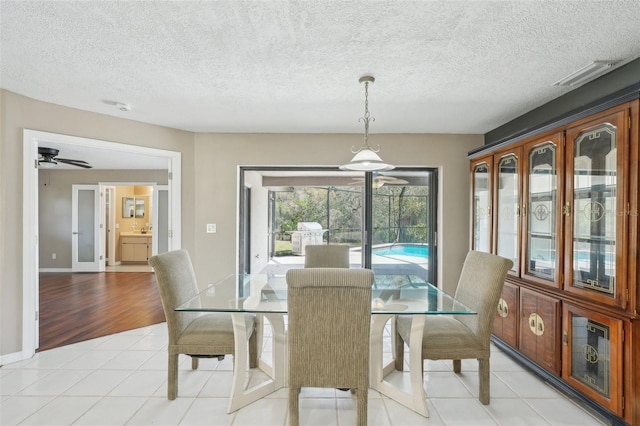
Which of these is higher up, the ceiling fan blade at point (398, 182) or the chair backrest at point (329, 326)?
the ceiling fan blade at point (398, 182)

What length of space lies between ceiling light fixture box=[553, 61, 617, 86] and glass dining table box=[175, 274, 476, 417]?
6.02 ft

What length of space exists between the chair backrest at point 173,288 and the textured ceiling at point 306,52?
1349 mm

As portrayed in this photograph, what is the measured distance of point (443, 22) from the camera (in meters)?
1.71

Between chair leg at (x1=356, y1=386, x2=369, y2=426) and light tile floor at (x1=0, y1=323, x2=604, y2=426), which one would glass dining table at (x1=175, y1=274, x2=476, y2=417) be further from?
chair leg at (x1=356, y1=386, x2=369, y2=426)

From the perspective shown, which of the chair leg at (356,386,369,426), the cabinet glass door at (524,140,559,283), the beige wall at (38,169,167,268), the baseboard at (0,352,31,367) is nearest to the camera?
the chair leg at (356,386,369,426)

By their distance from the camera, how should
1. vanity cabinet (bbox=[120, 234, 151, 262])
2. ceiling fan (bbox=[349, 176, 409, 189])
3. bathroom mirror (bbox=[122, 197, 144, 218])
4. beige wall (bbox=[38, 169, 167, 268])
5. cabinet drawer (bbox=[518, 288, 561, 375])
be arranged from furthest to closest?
bathroom mirror (bbox=[122, 197, 144, 218]), vanity cabinet (bbox=[120, 234, 151, 262]), beige wall (bbox=[38, 169, 167, 268]), ceiling fan (bbox=[349, 176, 409, 189]), cabinet drawer (bbox=[518, 288, 561, 375])

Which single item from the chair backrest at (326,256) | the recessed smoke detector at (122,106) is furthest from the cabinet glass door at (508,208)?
the recessed smoke detector at (122,106)

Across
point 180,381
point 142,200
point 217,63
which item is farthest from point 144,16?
point 142,200

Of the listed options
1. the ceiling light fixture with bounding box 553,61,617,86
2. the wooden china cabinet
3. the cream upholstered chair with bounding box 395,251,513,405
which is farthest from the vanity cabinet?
the ceiling light fixture with bounding box 553,61,617,86

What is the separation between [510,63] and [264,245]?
3413 millimetres

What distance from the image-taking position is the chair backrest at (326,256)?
325 centimetres

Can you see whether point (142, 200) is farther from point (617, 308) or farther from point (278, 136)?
point (617, 308)

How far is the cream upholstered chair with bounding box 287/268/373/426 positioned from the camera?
5.32 ft

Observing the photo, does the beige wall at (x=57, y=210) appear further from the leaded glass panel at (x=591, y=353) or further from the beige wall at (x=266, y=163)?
the leaded glass panel at (x=591, y=353)
